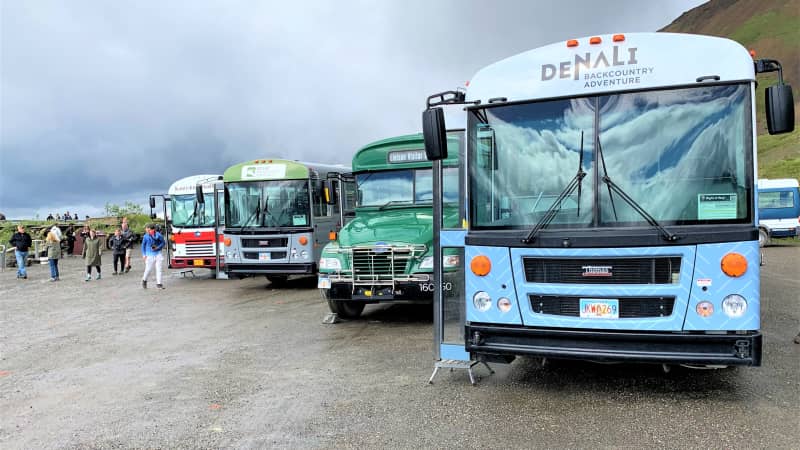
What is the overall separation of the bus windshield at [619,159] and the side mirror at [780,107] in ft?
→ 0.58

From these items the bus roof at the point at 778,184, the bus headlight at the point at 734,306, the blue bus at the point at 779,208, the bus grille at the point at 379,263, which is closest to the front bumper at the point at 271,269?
the bus grille at the point at 379,263

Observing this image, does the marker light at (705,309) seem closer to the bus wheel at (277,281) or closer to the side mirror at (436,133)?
the side mirror at (436,133)

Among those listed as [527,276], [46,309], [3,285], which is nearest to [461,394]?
[527,276]

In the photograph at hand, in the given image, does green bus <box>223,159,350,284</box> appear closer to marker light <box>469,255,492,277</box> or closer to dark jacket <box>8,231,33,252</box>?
marker light <box>469,255,492,277</box>

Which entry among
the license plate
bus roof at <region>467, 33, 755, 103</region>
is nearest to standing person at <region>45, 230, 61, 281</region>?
bus roof at <region>467, 33, 755, 103</region>

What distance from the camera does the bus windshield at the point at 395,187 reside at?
11.2m

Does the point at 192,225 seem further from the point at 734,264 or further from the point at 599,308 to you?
the point at 734,264

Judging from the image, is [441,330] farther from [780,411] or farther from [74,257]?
[74,257]

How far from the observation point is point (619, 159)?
5441mm

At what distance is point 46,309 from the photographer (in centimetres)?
1396

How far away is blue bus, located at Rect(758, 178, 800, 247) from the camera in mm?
26719

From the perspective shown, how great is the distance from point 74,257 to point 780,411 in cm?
3473

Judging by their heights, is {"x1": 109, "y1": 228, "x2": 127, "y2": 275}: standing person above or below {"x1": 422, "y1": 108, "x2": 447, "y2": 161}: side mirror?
below

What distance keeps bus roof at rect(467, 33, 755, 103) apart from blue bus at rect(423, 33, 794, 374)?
0.04 ft
